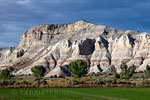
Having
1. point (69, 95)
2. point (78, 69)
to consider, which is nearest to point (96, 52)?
point (78, 69)

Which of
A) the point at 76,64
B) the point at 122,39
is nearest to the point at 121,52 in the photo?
the point at 122,39

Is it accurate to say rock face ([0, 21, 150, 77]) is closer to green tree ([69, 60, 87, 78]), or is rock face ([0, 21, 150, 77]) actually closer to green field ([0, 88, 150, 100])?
green tree ([69, 60, 87, 78])

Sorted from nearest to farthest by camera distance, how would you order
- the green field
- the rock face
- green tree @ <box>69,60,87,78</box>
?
the green field < green tree @ <box>69,60,87,78</box> < the rock face

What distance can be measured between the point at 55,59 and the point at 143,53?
52.2 meters

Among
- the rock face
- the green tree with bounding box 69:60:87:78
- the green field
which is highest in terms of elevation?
the rock face

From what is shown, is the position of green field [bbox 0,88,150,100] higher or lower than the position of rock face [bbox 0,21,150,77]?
lower

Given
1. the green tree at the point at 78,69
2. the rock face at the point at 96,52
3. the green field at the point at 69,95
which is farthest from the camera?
the rock face at the point at 96,52

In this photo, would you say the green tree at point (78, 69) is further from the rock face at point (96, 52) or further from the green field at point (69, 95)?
the green field at point (69, 95)

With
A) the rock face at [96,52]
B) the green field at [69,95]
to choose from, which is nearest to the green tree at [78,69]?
the rock face at [96,52]

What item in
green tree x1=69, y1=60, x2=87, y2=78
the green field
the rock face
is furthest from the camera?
the rock face

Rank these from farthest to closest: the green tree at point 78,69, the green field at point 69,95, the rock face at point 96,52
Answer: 1. the rock face at point 96,52
2. the green tree at point 78,69
3. the green field at point 69,95

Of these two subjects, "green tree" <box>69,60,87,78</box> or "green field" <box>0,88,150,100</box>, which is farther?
"green tree" <box>69,60,87,78</box>

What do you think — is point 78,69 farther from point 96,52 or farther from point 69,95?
point 69,95

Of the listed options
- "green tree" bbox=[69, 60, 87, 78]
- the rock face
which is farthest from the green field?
the rock face
